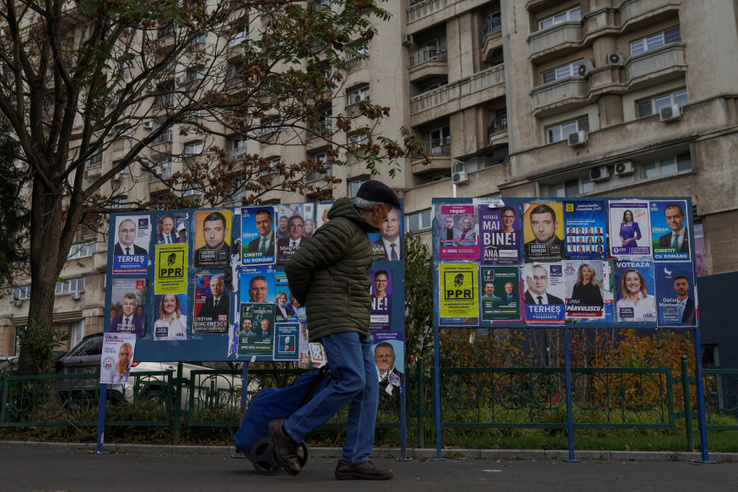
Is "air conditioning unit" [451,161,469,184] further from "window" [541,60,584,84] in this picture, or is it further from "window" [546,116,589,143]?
"window" [541,60,584,84]

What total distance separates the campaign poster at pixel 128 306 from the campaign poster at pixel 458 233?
3.43 metres

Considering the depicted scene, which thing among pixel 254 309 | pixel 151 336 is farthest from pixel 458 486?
pixel 151 336

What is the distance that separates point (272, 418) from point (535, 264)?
359cm

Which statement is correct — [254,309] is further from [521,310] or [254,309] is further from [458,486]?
[458,486]

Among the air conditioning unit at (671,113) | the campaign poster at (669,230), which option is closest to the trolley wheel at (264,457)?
the campaign poster at (669,230)

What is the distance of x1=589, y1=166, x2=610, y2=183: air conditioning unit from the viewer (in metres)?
26.2

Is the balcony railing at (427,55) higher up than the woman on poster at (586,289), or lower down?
higher up

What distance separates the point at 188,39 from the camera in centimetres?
1251

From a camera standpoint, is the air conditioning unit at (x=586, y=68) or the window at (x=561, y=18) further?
the window at (x=561, y=18)

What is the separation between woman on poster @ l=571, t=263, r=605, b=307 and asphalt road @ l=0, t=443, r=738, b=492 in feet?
5.34

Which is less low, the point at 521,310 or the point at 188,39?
the point at 188,39

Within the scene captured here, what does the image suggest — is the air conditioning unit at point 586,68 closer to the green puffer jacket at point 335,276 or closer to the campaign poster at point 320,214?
the campaign poster at point 320,214

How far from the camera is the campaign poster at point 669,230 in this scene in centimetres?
810

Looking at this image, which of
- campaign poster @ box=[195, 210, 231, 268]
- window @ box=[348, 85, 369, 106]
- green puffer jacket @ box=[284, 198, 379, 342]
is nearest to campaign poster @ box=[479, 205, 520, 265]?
green puffer jacket @ box=[284, 198, 379, 342]
